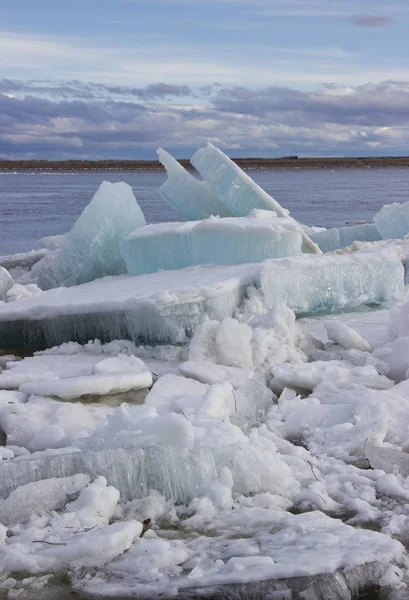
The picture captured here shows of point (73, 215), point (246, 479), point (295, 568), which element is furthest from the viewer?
point (73, 215)

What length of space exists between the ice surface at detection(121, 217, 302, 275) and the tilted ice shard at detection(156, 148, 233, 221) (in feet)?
6.20

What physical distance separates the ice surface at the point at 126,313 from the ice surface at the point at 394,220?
4.99 meters

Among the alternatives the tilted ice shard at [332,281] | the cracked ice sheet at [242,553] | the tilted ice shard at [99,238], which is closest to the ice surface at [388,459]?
the cracked ice sheet at [242,553]

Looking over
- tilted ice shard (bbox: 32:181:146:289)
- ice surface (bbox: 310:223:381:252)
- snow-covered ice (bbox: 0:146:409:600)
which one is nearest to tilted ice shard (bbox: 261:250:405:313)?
snow-covered ice (bbox: 0:146:409:600)

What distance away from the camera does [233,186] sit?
9.32 m

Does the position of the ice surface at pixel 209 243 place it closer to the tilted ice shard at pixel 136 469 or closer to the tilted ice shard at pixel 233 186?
the tilted ice shard at pixel 233 186

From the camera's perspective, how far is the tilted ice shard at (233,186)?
30.2ft

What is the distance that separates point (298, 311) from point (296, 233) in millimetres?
916

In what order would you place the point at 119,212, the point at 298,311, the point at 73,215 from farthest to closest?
the point at 73,215 < the point at 119,212 < the point at 298,311

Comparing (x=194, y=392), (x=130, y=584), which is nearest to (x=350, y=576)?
(x=130, y=584)

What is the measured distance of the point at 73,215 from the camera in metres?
26.0

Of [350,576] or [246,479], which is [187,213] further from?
[350,576]

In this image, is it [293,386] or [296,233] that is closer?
[293,386]

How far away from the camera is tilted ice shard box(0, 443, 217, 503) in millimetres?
3838
